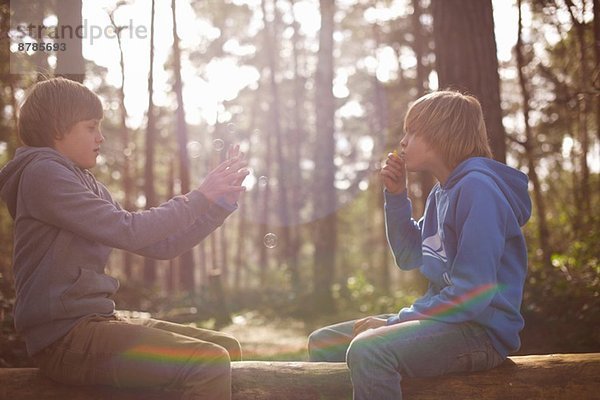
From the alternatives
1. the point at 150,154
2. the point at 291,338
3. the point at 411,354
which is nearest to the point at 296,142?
the point at 150,154

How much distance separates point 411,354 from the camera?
10.0 feet

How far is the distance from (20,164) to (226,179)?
115 cm

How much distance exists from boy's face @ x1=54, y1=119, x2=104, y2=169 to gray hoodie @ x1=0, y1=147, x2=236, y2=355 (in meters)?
0.10

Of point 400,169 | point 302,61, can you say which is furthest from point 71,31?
point 302,61

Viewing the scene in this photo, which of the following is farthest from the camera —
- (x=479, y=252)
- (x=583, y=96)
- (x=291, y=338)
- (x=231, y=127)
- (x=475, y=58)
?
(x=231, y=127)

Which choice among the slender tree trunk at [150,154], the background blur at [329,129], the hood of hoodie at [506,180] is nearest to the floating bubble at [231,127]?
the background blur at [329,129]

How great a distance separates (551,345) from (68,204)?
186 inches

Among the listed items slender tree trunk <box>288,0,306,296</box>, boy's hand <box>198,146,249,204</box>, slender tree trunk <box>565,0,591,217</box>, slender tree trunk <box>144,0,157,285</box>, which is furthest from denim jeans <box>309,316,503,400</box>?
slender tree trunk <box>288,0,306,296</box>

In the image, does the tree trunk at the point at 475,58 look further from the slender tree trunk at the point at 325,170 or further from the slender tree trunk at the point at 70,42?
the slender tree trunk at the point at 325,170

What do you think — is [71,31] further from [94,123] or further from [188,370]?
[188,370]

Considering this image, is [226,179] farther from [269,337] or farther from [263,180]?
[263,180]

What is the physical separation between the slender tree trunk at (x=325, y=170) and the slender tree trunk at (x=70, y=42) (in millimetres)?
8606

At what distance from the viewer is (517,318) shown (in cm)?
323

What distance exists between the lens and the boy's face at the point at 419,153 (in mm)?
3512
